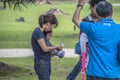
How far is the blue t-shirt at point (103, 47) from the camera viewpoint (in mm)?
6094

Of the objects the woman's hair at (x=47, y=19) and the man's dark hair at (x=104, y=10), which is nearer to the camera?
the man's dark hair at (x=104, y=10)

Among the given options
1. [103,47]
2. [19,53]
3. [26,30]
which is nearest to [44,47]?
[103,47]

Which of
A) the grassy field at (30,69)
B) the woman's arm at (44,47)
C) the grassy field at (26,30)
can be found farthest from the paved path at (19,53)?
the woman's arm at (44,47)

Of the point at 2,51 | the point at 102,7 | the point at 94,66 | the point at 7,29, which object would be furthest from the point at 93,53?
the point at 7,29

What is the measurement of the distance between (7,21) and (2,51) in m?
18.0

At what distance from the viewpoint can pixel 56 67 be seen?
14492 millimetres

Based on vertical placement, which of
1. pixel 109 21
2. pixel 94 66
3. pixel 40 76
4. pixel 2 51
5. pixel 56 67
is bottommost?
pixel 2 51

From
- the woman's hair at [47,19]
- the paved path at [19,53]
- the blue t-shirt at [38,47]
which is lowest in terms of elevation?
the paved path at [19,53]

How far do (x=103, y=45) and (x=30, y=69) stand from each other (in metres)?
8.14

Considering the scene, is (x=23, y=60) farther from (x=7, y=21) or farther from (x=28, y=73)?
(x=7, y=21)

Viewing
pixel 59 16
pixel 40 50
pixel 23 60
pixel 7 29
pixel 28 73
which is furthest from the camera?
pixel 59 16

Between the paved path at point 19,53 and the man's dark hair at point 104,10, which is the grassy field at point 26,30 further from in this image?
the man's dark hair at point 104,10

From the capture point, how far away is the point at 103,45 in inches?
241

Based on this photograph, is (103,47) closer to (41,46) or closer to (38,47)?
(41,46)
